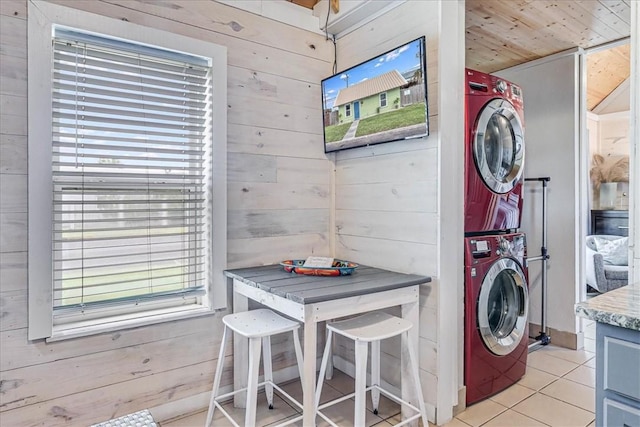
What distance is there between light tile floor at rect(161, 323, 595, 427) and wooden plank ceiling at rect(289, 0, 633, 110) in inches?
95.7

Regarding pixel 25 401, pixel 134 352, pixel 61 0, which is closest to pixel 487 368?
pixel 134 352

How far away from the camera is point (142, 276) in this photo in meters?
2.15

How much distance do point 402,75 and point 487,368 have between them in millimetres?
1778

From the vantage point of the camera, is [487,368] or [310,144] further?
[310,144]

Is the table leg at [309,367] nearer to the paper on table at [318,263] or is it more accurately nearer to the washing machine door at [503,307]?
the paper on table at [318,263]

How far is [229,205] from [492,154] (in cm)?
167

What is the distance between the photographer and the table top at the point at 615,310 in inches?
40.0

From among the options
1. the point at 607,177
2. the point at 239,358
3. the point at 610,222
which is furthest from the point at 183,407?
the point at 607,177

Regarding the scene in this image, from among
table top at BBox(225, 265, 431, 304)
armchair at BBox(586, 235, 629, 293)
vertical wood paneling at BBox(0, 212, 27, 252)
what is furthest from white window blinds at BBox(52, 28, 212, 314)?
armchair at BBox(586, 235, 629, 293)

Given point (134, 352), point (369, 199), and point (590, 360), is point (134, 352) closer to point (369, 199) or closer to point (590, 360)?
point (369, 199)

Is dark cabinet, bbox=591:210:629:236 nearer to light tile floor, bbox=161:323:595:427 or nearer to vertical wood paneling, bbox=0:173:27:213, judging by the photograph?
light tile floor, bbox=161:323:595:427

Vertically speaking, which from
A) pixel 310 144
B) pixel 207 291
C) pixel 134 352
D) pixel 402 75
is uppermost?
pixel 402 75

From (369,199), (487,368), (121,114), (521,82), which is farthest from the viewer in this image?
(521,82)

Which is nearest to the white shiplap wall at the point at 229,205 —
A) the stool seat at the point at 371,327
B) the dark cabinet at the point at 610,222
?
the stool seat at the point at 371,327
